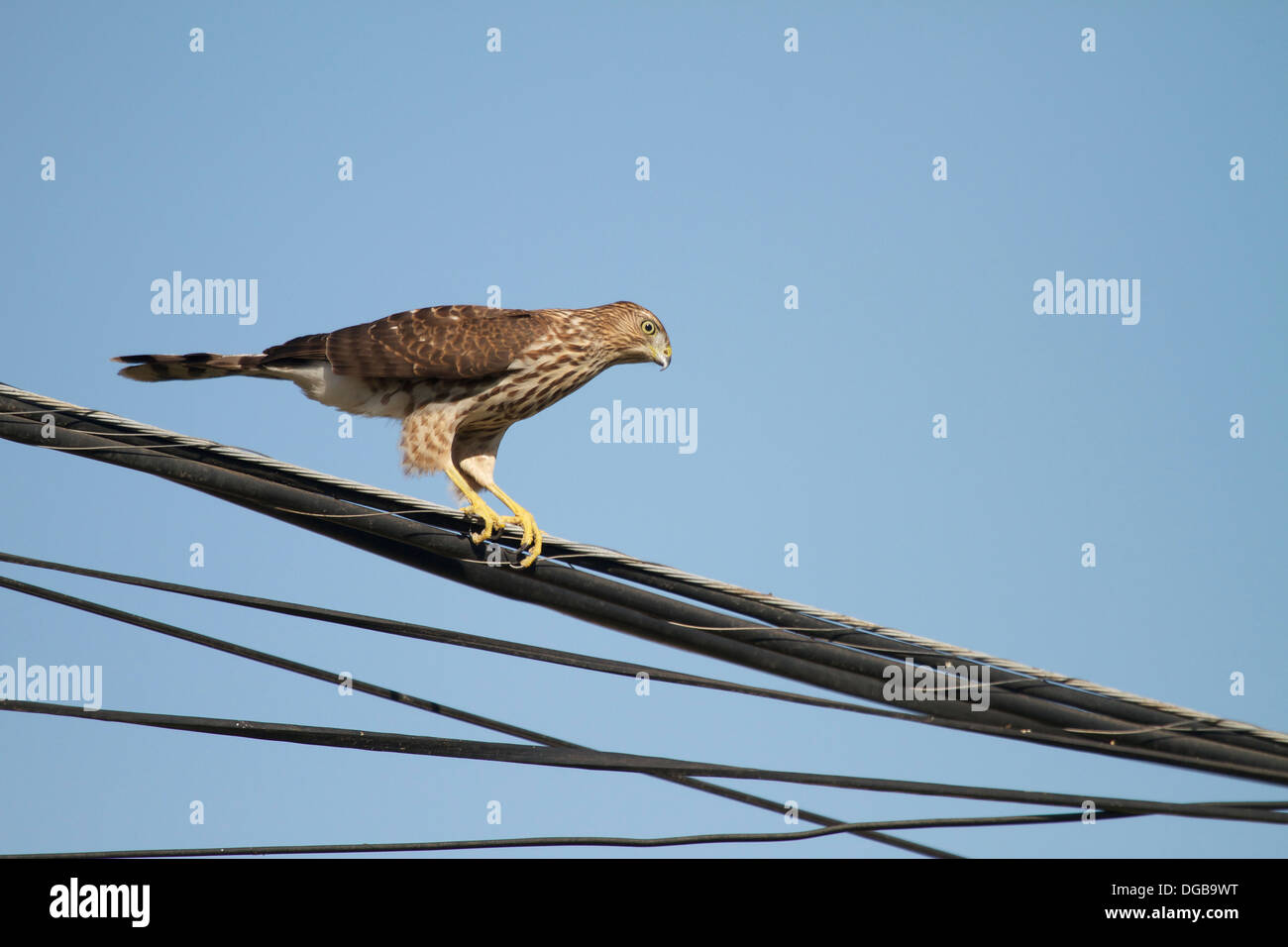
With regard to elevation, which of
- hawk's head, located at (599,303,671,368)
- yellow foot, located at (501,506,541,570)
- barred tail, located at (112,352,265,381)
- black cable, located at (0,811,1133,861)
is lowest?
black cable, located at (0,811,1133,861)

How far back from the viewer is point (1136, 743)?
13.5ft

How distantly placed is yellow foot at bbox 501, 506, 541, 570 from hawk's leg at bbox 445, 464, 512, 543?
47mm

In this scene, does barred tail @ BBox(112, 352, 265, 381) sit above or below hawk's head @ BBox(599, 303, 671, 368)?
below

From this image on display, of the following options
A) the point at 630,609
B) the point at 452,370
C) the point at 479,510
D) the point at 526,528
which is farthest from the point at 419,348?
the point at 630,609

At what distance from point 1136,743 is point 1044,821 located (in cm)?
48

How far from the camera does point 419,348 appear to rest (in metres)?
7.11

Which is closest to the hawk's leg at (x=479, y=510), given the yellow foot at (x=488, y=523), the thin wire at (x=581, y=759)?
the yellow foot at (x=488, y=523)

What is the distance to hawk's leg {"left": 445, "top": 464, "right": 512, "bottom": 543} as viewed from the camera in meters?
5.75

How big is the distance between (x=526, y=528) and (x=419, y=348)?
70.6 inches

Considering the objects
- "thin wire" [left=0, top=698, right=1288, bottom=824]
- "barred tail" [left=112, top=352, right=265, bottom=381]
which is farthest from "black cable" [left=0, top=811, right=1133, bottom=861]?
"barred tail" [left=112, top=352, right=265, bottom=381]

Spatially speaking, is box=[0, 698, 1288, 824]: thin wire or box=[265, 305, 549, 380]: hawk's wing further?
box=[265, 305, 549, 380]: hawk's wing

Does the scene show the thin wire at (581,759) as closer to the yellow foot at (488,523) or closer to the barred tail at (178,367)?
the yellow foot at (488,523)

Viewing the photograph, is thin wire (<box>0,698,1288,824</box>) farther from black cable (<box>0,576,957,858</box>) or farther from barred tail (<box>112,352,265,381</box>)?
barred tail (<box>112,352,265,381</box>)

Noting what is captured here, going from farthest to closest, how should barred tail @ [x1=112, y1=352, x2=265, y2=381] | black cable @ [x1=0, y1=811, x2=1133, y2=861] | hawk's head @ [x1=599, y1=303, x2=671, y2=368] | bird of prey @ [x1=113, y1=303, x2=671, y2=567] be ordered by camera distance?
hawk's head @ [x1=599, y1=303, x2=671, y2=368]
bird of prey @ [x1=113, y1=303, x2=671, y2=567]
barred tail @ [x1=112, y1=352, x2=265, y2=381]
black cable @ [x1=0, y1=811, x2=1133, y2=861]
